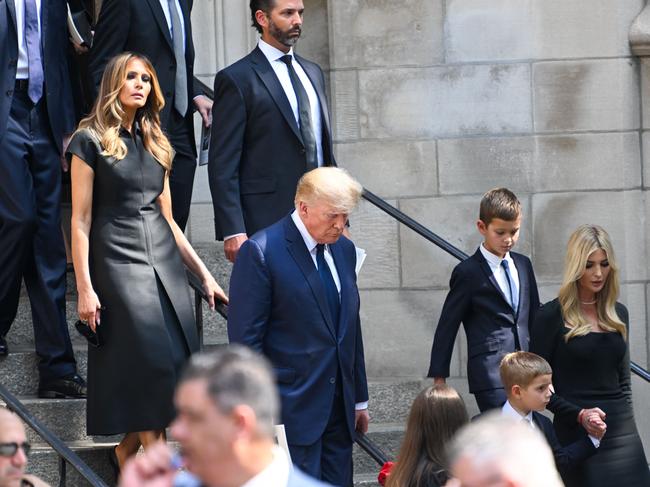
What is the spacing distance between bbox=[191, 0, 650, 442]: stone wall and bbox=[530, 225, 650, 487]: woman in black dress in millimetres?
1940

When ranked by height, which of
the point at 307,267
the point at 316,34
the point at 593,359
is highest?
the point at 316,34

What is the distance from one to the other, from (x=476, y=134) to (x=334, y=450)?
3.42 metres

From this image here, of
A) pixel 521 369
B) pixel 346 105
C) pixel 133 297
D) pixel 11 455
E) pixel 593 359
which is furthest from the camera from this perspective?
pixel 346 105

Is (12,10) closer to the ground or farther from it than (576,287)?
farther from it

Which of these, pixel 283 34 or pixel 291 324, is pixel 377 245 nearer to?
pixel 283 34

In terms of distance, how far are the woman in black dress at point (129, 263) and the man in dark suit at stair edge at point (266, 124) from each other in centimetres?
32

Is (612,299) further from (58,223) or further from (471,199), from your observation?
(58,223)

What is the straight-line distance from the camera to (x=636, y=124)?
30.2 feet

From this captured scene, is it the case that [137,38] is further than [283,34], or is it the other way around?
[137,38]

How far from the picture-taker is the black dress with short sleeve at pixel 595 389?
707 cm

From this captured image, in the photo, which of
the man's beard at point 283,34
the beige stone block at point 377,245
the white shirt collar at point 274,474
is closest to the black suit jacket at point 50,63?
the man's beard at point 283,34

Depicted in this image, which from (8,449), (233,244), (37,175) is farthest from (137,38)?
(8,449)

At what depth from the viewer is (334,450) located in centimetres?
628

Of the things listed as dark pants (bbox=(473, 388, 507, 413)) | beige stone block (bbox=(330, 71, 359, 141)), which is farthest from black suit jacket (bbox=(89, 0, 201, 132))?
dark pants (bbox=(473, 388, 507, 413))
